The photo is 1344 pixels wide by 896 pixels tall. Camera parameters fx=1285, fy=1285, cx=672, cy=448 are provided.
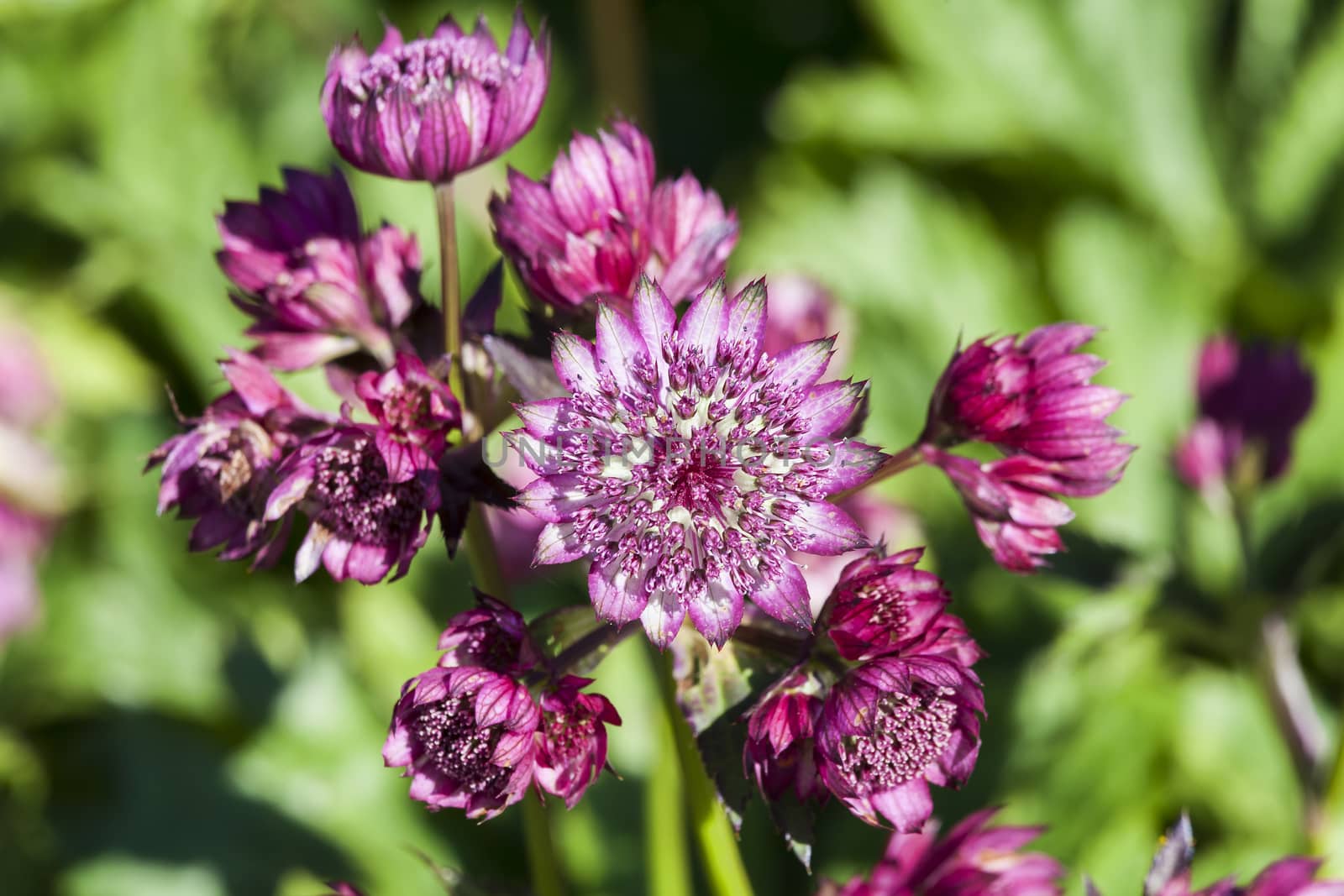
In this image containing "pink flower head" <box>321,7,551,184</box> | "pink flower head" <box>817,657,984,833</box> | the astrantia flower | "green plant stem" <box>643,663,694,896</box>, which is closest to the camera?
"pink flower head" <box>817,657,984,833</box>

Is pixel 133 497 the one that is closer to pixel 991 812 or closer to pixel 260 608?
pixel 260 608

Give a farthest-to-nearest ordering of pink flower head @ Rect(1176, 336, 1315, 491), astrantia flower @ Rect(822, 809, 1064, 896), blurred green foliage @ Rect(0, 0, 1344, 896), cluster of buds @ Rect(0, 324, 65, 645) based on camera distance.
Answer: cluster of buds @ Rect(0, 324, 65, 645) → blurred green foliage @ Rect(0, 0, 1344, 896) → pink flower head @ Rect(1176, 336, 1315, 491) → astrantia flower @ Rect(822, 809, 1064, 896)

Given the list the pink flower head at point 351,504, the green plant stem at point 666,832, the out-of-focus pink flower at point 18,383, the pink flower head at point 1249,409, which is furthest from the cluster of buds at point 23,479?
the pink flower head at point 1249,409

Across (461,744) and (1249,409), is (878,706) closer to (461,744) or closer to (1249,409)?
(461,744)

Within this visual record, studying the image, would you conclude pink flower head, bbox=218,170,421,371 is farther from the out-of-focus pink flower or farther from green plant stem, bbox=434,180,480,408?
the out-of-focus pink flower

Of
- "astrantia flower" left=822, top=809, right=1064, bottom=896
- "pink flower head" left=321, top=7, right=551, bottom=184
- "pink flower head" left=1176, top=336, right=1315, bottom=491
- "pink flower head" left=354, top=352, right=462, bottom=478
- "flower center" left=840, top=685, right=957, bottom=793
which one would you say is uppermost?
"pink flower head" left=321, top=7, right=551, bottom=184

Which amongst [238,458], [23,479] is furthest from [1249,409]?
[23,479]

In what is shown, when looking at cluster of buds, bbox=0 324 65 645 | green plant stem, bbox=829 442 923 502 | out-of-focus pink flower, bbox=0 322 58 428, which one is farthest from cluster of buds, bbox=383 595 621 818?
out-of-focus pink flower, bbox=0 322 58 428
